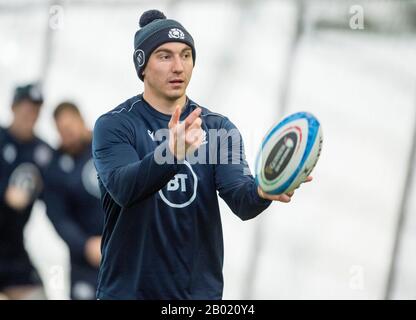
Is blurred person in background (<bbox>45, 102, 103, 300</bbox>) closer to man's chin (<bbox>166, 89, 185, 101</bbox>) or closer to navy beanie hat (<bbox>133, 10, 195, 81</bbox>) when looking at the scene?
navy beanie hat (<bbox>133, 10, 195, 81</bbox>)

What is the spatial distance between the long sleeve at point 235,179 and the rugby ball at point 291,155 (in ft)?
0.29

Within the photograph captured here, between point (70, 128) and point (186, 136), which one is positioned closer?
point (186, 136)

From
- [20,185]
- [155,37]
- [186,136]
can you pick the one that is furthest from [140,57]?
[20,185]

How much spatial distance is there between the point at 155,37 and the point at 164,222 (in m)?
0.81

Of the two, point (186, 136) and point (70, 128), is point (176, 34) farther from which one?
point (70, 128)

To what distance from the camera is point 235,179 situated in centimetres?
366

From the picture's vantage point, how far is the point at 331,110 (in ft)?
23.6

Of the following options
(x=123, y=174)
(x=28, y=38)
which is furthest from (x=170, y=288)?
(x=28, y=38)

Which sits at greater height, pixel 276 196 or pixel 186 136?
pixel 186 136

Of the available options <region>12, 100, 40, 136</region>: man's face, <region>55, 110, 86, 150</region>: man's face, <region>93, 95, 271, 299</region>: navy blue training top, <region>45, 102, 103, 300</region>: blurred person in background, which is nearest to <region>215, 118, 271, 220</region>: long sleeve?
<region>93, 95, 271, 299</region>: navy blue training top

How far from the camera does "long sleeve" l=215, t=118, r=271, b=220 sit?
353 centimetres

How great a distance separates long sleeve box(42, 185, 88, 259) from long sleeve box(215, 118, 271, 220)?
3.16m

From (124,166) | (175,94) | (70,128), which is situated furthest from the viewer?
(70,128)

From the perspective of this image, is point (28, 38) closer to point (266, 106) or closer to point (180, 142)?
point (266, 106)
